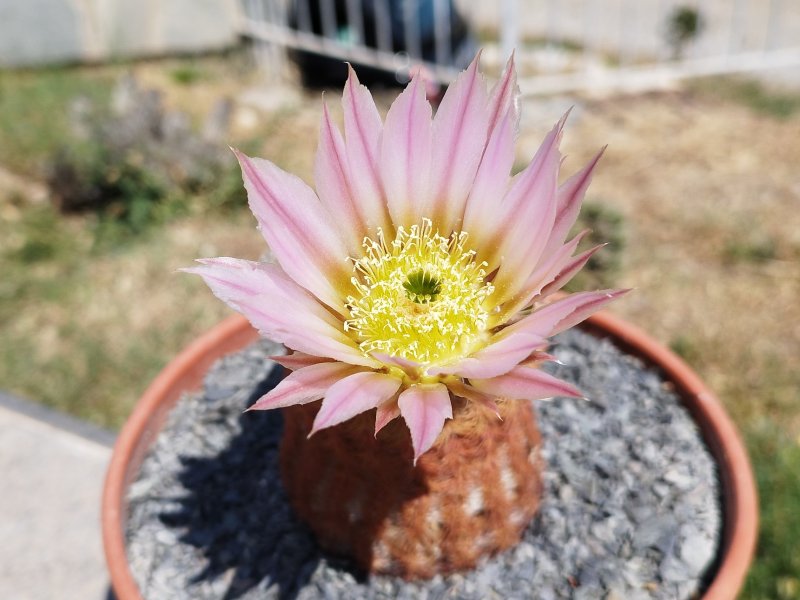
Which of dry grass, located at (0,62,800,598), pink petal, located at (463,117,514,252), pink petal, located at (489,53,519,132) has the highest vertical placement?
pink petal, located at (489,53,519,132)

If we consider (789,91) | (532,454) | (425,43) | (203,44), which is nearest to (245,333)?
(532,454)

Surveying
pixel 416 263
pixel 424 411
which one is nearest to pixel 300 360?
pixel 424 411

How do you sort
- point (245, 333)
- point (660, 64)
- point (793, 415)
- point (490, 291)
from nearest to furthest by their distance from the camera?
point (490, 291), point (245, 333), point (793, 415), point (660, 64)

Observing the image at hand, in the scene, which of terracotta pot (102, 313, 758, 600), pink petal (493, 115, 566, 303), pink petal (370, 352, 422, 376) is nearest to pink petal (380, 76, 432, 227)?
pink petal (493, 115, 566, 303)

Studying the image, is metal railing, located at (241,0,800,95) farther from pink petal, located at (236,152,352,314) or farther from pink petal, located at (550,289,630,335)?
pink petal, located at (550,289,630,335)

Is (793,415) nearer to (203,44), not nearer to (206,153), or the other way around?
(206,153)

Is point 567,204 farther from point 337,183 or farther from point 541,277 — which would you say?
point 337,183
